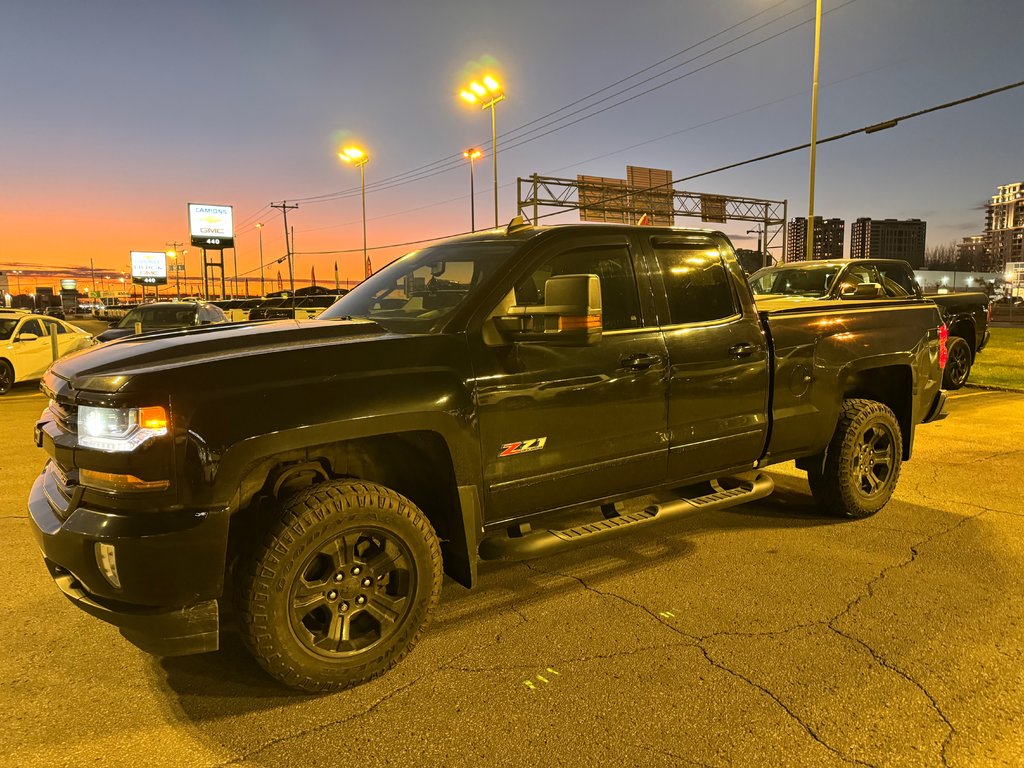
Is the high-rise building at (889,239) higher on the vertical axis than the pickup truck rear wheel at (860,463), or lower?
higher

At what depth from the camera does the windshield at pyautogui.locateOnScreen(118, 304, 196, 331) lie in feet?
49.8

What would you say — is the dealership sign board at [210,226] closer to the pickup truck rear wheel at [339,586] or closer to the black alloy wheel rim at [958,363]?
the black alloy wheel rim at [958,363]

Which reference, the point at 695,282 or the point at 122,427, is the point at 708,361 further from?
the point at 122,427

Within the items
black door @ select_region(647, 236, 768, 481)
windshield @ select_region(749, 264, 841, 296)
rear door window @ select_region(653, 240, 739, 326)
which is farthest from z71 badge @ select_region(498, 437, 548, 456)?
windshield @ select_region(749, 264, 841, 296)

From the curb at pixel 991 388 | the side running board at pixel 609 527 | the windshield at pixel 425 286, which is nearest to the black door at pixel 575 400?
the side running board at pixel 609 527

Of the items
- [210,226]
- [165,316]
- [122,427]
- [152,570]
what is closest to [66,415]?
[122,427]

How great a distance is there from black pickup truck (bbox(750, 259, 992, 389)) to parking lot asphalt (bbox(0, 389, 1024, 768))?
6698 mm

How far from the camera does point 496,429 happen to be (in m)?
3.11

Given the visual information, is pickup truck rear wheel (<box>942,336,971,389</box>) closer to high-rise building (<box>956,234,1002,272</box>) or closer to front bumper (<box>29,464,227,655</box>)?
front bumper (<box>29,464,227,655</box>)

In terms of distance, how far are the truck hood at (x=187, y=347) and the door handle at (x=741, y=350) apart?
2107mm

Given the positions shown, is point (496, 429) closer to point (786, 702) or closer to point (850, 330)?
point (786, 702)

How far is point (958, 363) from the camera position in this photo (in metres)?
Answer: 11.5

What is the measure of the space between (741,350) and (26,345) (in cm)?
1335

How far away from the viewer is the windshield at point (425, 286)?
338cm
